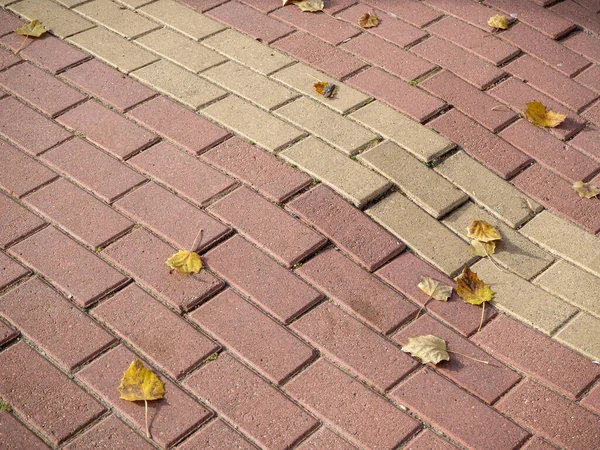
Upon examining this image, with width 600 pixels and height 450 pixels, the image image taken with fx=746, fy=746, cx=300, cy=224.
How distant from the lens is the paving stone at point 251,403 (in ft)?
6.13

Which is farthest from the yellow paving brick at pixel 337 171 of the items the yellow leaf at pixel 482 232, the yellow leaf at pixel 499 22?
the yellow leaf at pixel 499 22

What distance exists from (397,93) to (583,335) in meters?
1.20

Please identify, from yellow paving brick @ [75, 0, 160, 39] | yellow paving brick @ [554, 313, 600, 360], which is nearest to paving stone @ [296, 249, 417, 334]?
yellow paving brick @ [554, 313, 600, 360]

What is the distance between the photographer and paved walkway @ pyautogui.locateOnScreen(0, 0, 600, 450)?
1937 mm

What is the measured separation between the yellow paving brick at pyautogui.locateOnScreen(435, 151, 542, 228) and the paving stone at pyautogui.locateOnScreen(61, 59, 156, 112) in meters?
1.17

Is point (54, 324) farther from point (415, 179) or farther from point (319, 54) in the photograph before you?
point (319, 54)

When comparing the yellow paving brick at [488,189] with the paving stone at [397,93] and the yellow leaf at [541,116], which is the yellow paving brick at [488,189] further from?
the yellow leaf at [541,116]

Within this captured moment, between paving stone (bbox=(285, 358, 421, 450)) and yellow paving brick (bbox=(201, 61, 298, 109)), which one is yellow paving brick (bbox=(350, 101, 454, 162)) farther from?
paving stone (bbox=(285, 358, 421, 450))

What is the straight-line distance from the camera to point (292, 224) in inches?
93.0

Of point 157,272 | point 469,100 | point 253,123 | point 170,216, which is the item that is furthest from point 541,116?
point 157,272

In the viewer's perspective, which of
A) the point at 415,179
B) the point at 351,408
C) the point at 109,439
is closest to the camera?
the point at 109,439

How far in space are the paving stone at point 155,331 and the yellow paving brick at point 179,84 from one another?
3.05 feet

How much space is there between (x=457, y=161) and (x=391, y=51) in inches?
28.7

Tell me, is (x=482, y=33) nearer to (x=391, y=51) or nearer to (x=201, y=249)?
(x=391, y=51)
